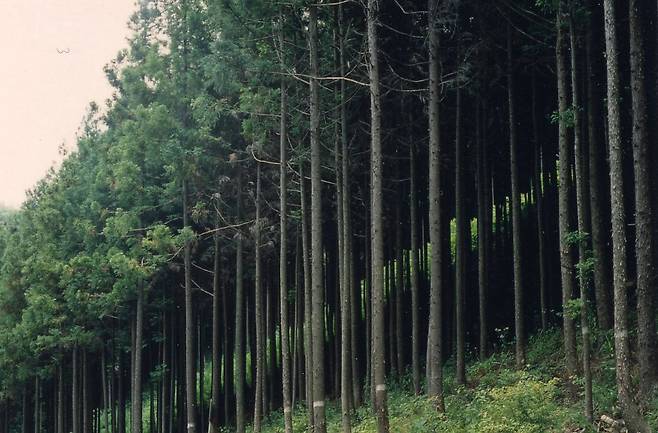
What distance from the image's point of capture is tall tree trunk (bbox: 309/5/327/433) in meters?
15.2

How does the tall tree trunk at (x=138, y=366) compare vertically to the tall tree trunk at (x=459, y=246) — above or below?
below

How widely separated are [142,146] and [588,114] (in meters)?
15.5

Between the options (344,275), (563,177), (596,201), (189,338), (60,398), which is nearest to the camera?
(563,177)

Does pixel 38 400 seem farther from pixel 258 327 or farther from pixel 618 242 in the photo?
pixel 618 242

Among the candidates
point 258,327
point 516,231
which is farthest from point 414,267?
point 258,327

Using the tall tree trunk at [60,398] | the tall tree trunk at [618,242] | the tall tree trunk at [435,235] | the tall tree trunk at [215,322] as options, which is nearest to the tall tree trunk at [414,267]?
the tall tree trunk at [435,235]

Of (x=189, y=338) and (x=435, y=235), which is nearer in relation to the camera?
(x=435, y=235)

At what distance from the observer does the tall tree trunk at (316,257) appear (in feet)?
49.9

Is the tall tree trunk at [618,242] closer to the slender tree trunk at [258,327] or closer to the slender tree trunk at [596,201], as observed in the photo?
the slender tree trunk at [596,201]

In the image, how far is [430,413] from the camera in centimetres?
1527

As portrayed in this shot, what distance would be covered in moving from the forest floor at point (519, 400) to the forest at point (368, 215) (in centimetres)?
7

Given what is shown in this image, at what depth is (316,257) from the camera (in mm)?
15531

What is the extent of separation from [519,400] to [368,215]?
30.8ft

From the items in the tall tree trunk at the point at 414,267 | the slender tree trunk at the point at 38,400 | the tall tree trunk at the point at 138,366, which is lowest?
the slender tree trunk at the point at 38,400
